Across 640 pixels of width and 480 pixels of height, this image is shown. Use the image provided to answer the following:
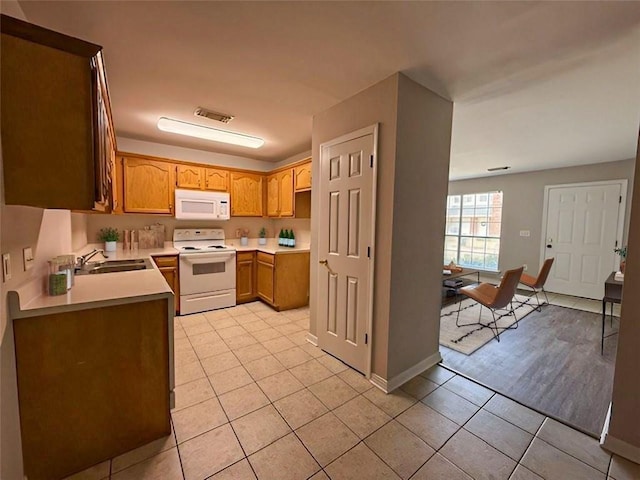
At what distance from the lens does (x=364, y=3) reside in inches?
53.4

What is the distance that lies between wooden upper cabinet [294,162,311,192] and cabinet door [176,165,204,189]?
4.80ft

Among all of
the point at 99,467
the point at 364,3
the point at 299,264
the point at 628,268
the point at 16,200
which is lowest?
the point at 99,467

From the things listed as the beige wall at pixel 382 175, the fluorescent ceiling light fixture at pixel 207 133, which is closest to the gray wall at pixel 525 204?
the beige wall at pixel 382 175

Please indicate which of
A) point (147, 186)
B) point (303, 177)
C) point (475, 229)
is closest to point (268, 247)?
point (303, 177)

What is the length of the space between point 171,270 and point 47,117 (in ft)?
8.80

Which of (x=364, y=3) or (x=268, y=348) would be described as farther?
(x=268, y=348)

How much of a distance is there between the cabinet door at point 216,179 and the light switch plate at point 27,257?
112 inches

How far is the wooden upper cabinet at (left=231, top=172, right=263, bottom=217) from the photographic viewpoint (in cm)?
446

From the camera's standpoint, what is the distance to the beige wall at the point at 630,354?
61.5 inches

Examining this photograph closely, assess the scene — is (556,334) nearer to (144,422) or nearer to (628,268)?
(628,268)

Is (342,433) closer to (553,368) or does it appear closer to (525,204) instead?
(553,368)

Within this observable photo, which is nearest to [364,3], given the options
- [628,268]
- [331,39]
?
[331,39]

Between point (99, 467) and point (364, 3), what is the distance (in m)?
2.84

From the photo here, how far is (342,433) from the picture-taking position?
1.72 metres
